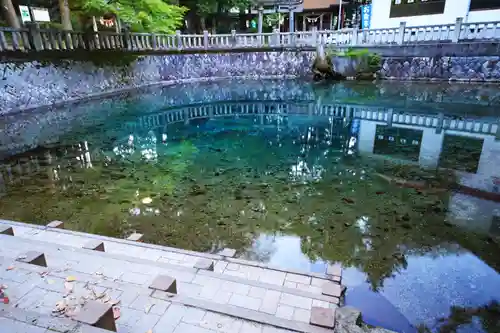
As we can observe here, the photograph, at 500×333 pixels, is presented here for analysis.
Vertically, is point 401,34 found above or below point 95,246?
above

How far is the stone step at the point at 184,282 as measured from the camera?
2.48 meters

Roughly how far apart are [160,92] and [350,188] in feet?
43.7

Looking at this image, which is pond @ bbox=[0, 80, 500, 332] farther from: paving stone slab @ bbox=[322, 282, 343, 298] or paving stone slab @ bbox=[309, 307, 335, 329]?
paving stone slab @ bbox=[309, 307, 335, 329]

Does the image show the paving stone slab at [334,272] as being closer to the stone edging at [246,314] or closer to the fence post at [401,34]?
the stone edging at [246,314]

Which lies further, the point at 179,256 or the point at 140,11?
the point at 140,11

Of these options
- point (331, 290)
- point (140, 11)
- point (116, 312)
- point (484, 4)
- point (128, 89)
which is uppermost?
point (484, 4)

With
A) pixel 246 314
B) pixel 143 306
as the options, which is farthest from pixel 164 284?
pixel 246 314

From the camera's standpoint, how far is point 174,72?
1959 centimetres

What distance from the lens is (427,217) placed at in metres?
4.76

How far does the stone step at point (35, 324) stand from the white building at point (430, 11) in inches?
992

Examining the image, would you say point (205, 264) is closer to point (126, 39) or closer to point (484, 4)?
point (126, 39)

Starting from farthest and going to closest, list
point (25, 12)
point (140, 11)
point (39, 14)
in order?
point (140, 11)
point (25, 12)
point (39, 14)

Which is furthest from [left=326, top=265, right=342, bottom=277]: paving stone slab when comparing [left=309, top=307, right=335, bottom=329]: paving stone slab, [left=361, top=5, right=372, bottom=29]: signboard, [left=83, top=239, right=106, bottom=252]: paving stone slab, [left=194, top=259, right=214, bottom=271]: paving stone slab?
[left=361, top=5, right=372, bottom=29]: signboard

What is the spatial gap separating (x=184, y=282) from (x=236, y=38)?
21789mm
